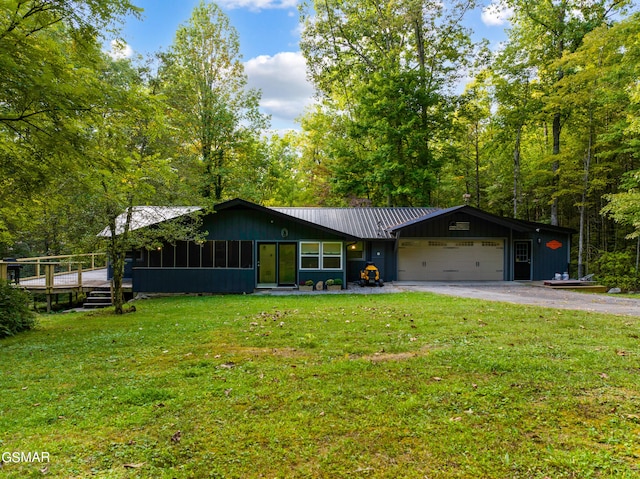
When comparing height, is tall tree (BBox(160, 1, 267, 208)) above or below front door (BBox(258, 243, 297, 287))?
above

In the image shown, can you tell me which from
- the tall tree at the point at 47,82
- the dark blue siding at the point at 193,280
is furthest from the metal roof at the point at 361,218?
the tall tree at the point at 47,82

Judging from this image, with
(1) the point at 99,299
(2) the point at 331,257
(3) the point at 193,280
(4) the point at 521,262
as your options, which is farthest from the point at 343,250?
(1) the point at 99,299

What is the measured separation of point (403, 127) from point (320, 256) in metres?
11.3

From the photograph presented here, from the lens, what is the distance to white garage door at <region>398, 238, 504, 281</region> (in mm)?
16766

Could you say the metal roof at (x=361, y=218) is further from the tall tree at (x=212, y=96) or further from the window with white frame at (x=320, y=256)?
the tall tree at (x=212, y=96)

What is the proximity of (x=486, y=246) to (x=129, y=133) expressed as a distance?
15123 mm

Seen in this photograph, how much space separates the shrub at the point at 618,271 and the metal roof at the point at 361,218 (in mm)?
8118

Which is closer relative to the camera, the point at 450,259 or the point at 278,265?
the point at 278,265

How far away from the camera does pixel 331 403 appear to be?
10.7ft

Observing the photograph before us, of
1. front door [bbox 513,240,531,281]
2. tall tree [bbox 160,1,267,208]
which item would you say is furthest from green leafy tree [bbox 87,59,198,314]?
front door [bbox 513,240,531,281]

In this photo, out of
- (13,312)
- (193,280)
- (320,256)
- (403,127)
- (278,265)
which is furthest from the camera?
(403,127)

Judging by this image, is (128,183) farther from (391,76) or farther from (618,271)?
(618,271)

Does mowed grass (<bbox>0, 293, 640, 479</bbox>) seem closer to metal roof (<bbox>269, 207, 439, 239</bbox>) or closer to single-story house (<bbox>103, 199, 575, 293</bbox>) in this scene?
single-story house (<bbox>103, 199, 575, 293</bbox>)

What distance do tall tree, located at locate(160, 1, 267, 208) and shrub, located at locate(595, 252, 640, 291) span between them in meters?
19.7
